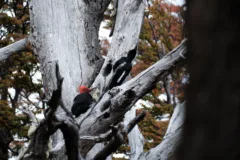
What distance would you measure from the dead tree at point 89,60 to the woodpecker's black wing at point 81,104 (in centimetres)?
13

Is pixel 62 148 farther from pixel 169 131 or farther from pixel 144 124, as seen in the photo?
pixel 144 124

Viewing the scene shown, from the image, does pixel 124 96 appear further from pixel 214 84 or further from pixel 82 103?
pixel 214 84

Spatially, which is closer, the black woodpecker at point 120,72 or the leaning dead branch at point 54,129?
the leaning dead branch at point 54,129

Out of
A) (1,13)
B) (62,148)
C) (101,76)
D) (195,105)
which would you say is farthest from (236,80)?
(1,13)

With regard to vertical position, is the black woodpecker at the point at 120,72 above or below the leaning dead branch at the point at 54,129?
below

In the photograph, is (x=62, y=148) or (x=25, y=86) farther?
(x=25, y=86)

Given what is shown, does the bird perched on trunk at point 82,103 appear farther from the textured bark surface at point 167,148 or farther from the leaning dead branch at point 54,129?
the leaning dead branch at point 54,129

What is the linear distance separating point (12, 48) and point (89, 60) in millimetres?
973

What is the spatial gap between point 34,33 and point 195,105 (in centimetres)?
455

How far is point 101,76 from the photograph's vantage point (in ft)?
17.1

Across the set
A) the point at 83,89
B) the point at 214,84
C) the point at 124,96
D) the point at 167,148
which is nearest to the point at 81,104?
the point at 83,89

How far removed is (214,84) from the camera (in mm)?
Answer: 1438

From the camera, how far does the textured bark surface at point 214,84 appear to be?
1.42 m

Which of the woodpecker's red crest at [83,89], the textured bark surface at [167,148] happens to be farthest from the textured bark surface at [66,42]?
the textured bark surface at [167,148]
